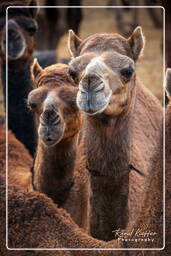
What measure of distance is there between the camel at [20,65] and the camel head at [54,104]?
0.50 meters

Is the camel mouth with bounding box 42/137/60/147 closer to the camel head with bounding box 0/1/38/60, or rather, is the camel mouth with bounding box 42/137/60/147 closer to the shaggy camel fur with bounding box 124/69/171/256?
the shaggy camel fur with bounding box 124/69/171/256

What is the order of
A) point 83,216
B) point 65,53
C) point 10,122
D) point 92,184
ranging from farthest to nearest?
point 65,53 < point 10,122 < point 83,216 < point 92,184

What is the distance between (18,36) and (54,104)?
0.85 metres

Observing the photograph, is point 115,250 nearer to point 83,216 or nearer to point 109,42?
point 83,216

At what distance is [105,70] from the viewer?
9.98 feet

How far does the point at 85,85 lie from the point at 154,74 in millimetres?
1699

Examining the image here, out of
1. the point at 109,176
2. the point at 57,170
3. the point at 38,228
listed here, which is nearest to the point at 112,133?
the point at 109,176

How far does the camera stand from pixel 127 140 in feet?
11.2

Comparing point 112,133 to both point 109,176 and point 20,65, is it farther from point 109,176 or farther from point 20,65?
point 20,65

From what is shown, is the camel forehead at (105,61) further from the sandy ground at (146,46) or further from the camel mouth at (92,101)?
the sandy ground at (146,46)

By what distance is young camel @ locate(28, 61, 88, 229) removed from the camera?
133 inches

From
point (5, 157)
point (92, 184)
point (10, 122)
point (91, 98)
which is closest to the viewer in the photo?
point (91, 98)

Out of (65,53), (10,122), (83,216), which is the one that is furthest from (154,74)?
(65,53)

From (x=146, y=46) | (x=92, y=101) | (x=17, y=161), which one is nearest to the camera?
(x=92, y=101)
